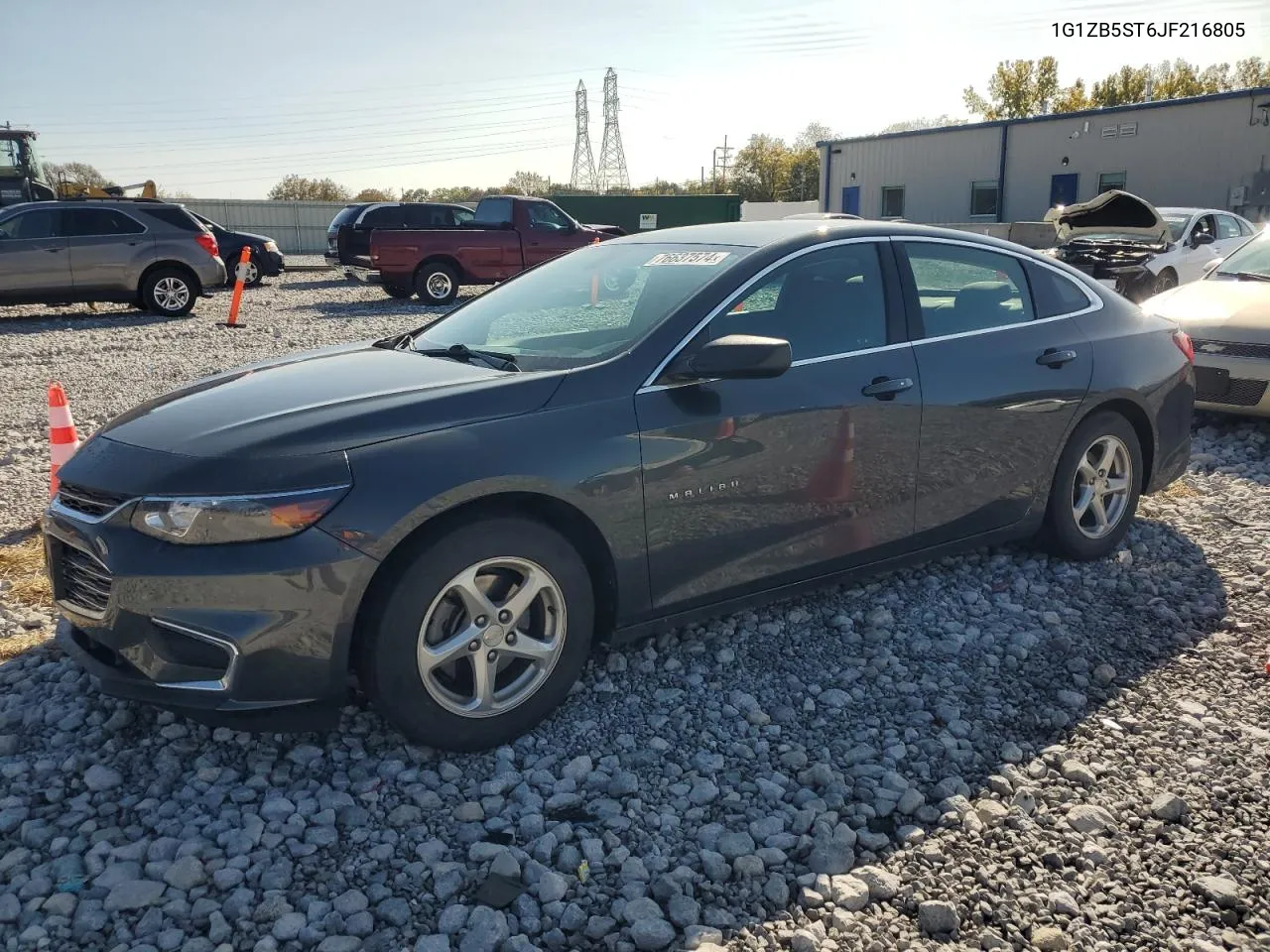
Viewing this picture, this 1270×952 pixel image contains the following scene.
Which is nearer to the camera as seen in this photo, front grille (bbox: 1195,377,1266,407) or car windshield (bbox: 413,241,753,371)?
car windshield (bbox: 413,241,753,371)

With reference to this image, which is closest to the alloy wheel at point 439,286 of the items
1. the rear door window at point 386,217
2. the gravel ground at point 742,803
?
the rear door window at point 386,217

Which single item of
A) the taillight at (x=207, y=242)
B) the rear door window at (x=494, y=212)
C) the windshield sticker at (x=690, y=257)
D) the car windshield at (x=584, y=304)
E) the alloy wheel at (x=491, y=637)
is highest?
the rear door window at (x=494, y=212)

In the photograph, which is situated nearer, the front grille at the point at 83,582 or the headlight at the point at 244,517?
the headlight at the point at 244,517

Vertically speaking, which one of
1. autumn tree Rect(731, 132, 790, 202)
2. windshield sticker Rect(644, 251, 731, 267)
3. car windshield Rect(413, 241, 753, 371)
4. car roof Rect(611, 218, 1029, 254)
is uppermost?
autumn tree Rect(731, 132, 790, 202)

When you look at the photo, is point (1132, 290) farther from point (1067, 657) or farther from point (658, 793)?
point (658, 793)

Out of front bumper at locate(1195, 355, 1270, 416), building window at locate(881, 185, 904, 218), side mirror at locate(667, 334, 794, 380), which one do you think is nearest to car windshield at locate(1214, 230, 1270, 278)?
front bumper at locate(1195, 355, 1270, 416)

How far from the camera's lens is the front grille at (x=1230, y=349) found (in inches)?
283

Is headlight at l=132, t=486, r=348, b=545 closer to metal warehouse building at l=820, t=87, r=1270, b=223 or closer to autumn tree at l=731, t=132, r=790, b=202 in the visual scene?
metal warehouse building at l=820, t=87, r=1270, b=223

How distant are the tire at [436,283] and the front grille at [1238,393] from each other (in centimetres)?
1290

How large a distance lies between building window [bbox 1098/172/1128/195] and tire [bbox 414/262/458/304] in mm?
21750

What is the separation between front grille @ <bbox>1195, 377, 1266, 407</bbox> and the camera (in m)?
7.16

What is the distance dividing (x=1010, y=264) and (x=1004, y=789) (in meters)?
2.54

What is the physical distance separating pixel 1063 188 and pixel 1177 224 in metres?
19.0

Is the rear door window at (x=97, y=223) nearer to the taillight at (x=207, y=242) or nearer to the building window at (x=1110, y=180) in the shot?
the taillight at (x=207, y=242)
